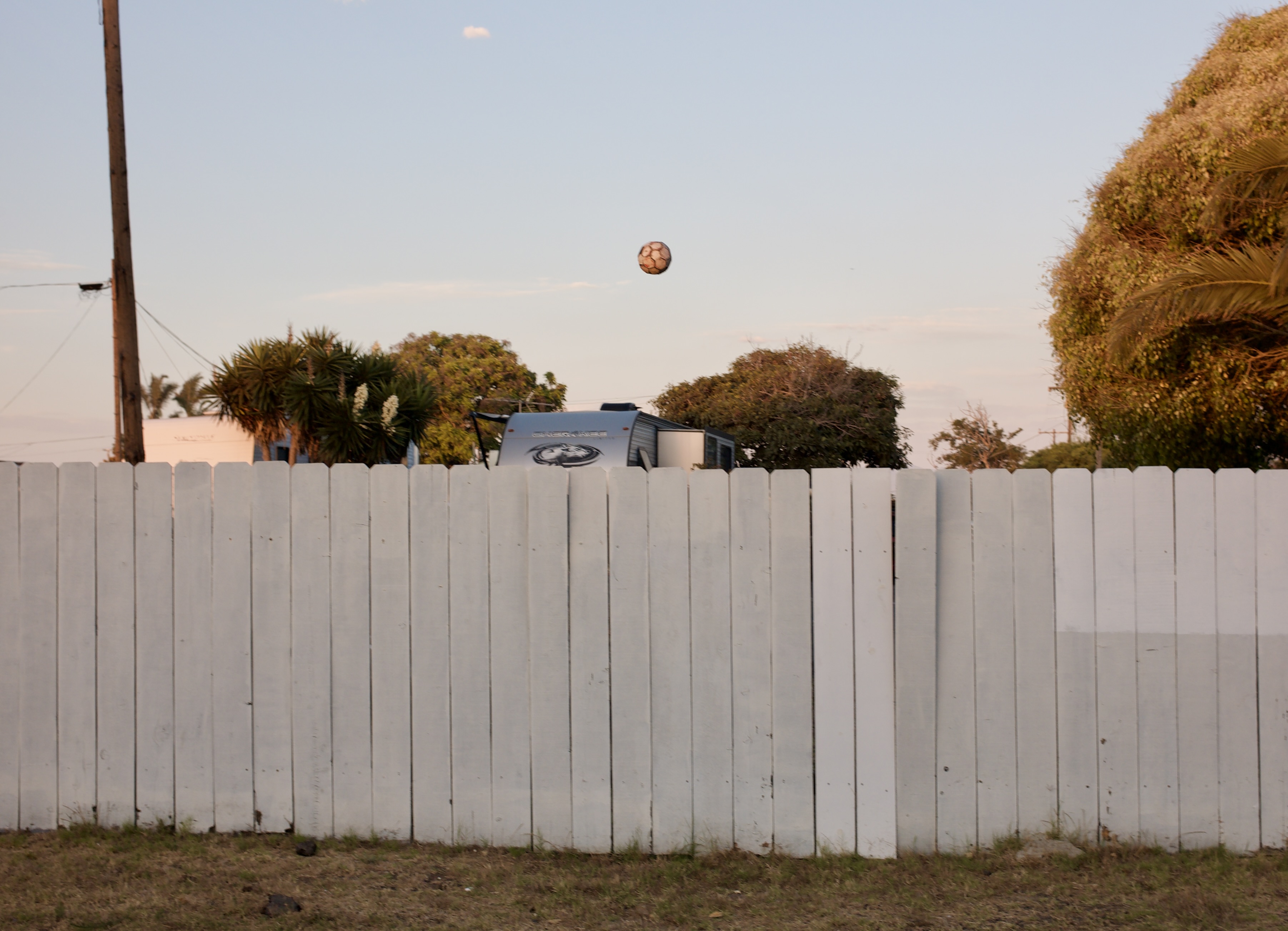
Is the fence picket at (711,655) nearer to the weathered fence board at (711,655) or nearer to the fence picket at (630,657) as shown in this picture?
the weathered fence board at (711,655)

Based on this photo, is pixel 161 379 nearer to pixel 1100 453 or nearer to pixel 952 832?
pixel 1100 453

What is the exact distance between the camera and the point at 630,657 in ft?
15.6

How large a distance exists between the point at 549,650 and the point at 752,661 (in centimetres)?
95

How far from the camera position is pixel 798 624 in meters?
4.70

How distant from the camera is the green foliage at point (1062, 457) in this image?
29.5 m

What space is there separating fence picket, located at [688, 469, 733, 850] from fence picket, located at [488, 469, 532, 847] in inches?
31.1

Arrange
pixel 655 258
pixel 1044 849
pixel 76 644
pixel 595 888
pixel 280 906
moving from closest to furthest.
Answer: pixel 280 906, pixel 595 888, pixel 1044 849, pixel 76 644, pixel 655 258

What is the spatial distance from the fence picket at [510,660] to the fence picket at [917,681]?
1.72 meters

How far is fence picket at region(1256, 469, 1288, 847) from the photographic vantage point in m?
4.57

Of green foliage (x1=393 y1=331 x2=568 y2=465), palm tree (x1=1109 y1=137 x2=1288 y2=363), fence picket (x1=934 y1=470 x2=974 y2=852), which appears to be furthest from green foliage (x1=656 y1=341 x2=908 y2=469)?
fence picket (x1=934 y1=470 x2=974 y2=852)

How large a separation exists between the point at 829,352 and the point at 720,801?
31.3 m

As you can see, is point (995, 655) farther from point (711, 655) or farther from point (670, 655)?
point (670, 655)

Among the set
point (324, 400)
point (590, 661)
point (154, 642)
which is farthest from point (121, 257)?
point (590, 661)

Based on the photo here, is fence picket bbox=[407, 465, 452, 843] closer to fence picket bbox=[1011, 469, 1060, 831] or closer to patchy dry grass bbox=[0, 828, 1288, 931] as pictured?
patchy dry grass bbox=[0, 828, 1288, 931]
